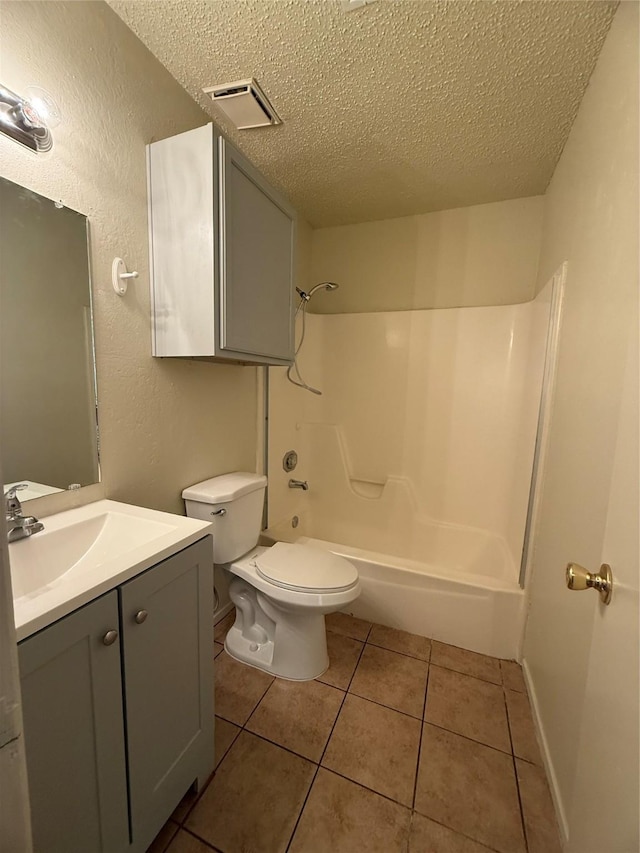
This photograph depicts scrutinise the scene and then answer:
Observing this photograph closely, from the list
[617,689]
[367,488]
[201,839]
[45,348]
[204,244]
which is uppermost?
[204,244]

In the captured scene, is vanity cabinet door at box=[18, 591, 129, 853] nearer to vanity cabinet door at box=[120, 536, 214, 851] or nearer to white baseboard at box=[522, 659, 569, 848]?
vanity cabinet door at box=[120, 536, 214, 851]

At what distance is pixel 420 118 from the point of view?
1416mm

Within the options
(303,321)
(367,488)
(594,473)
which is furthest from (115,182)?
(367,488)

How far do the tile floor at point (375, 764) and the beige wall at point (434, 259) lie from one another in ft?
6.67

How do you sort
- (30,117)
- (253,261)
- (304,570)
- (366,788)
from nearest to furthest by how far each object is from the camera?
(30,117)
(366,788)
(253,261)
(304,570)

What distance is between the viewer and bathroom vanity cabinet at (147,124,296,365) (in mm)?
1175

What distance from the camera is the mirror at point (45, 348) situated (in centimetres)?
92

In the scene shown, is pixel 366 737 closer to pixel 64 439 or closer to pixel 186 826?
pixel 186 826

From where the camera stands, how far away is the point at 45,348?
101 cm

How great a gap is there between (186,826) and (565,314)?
2106mm

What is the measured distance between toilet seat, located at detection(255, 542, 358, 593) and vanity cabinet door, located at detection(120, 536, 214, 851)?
434 millimetres

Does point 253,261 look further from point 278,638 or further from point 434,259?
point 278,638

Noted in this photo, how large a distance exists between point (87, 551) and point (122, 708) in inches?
16.6

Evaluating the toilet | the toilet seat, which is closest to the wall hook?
the toilet
